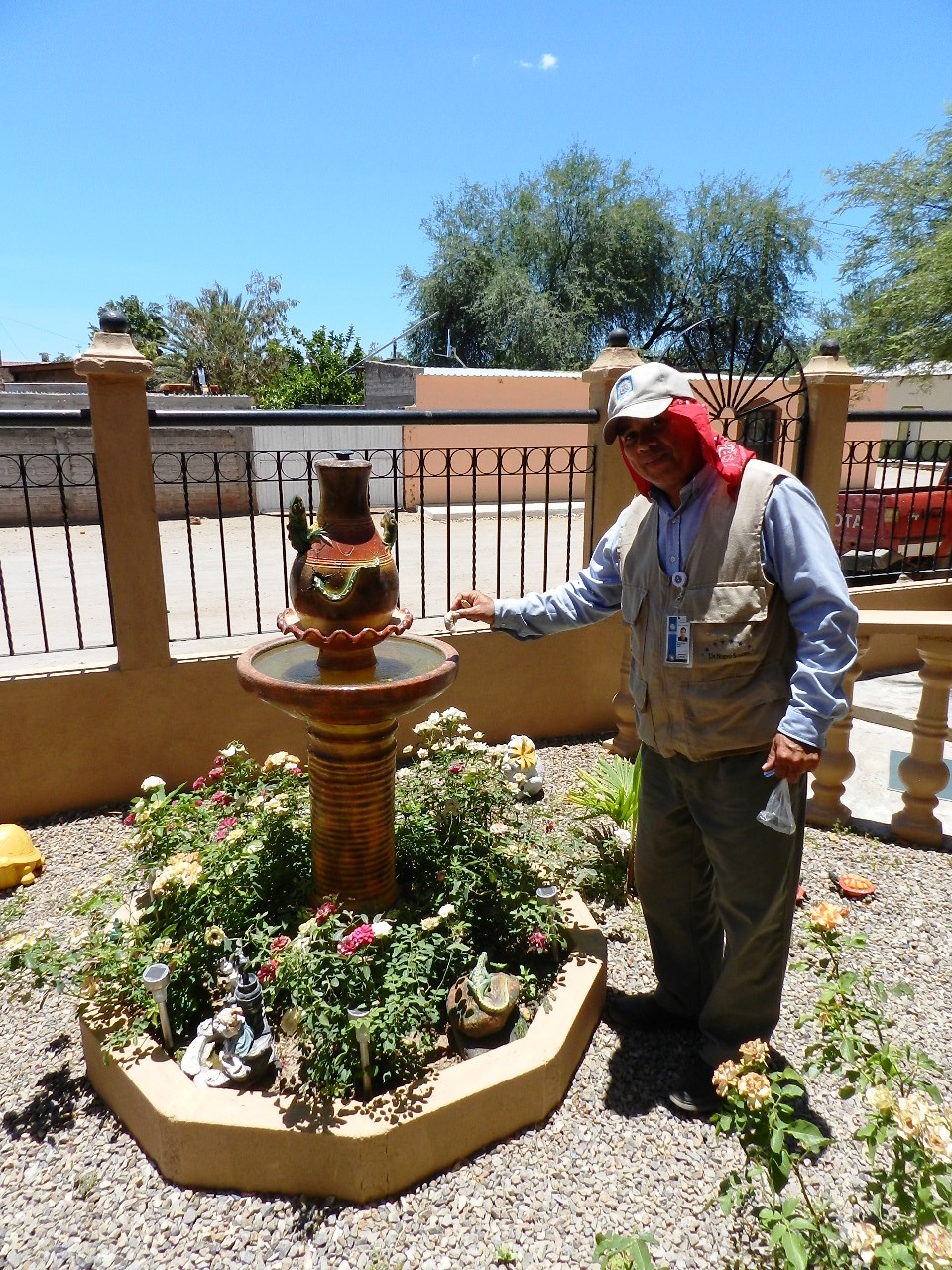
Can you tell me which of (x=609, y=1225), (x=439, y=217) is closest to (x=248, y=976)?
(x=609, y=1225)

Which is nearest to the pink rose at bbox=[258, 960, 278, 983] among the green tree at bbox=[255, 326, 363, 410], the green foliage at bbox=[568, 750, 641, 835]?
the green foliage at bbox=[568, 750, 641, 835]

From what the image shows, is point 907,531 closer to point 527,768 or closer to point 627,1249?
point 527,768

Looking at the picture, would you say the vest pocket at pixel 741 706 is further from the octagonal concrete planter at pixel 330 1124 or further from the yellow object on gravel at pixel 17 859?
the yellow object on gravel at pixel 17 859

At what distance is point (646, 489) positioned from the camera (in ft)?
7.49

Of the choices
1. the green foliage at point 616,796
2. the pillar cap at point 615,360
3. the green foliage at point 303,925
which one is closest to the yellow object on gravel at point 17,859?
the green foliage at point 303,925

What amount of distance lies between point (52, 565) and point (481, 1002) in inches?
392

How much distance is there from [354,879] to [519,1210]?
997 mm

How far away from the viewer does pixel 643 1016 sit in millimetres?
2680

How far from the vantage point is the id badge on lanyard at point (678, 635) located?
2.15 meters

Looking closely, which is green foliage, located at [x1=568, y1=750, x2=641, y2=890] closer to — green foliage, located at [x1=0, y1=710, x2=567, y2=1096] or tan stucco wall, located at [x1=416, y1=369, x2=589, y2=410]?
green foliage, located at [x1=0, y1=710, x2=567, y2=1096]

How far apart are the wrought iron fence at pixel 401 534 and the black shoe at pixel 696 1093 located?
198 centimetres

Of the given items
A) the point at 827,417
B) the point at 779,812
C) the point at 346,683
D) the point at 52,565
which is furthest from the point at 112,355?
the point at 52,565

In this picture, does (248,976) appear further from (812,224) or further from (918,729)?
→ (812,224)

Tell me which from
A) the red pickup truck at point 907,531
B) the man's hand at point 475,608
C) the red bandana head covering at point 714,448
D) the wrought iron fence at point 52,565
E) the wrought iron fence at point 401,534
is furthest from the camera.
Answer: the red pickup truck at point 907,531
